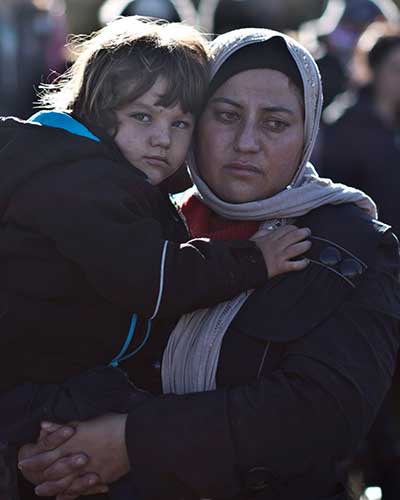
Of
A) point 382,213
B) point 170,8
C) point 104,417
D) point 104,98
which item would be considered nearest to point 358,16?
point 170,8

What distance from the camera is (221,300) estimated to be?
9.23 feet

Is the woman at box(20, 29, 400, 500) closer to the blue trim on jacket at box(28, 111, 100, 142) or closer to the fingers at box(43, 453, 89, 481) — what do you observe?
the fingers at box(43, 453, 89, 481)

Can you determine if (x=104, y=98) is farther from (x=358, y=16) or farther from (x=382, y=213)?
(x=358, y=16)

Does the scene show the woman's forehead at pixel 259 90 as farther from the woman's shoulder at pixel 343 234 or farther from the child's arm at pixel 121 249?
the child's arm at pixel 121 249

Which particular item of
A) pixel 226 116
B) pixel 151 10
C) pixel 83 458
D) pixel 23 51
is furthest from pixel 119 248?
pixel 23 51

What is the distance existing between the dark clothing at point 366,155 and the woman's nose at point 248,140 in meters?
2.43

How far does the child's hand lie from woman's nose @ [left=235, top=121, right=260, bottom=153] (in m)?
0.29

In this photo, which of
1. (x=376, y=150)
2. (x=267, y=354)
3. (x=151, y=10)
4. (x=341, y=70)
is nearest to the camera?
(x=267, y=354)

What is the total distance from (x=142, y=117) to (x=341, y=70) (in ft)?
11.5

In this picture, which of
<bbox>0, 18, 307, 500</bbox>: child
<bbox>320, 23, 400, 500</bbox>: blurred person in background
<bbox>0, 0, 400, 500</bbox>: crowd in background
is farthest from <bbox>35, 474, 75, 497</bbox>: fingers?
<bbox>320, 23, 400, 500</bbox>: blurred person in background

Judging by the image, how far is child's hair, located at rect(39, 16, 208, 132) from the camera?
2.99 metres

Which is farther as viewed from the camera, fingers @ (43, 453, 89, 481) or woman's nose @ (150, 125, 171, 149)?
woman's nose @ (150, 125, 171, 149)

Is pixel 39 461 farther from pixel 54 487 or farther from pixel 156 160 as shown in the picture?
pixel 156 160

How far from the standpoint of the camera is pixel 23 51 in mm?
Answer: 7219
